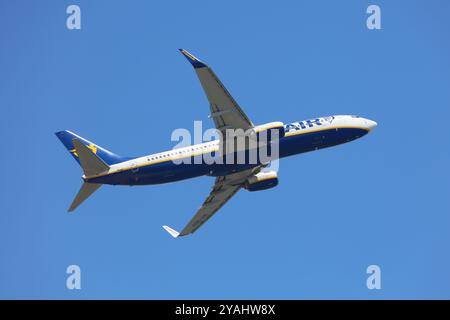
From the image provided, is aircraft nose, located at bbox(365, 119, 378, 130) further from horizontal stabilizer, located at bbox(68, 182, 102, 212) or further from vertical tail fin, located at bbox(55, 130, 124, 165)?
horizontal stabilizer, located at bbox(68, 182, 102, 212)

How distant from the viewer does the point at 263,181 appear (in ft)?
254

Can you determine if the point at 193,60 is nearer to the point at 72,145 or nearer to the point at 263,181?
the point at 72,145

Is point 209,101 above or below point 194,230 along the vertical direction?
above

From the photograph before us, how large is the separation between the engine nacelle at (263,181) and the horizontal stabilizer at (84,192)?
15.5 meters

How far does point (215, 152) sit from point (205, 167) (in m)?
1.60

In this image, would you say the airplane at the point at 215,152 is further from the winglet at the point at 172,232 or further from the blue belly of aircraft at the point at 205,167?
the winglet at the point at 172,232

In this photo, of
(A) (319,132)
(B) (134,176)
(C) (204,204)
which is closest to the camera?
(B) (134,176)

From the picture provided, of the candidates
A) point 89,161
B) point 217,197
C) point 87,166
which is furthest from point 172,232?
point 89,161

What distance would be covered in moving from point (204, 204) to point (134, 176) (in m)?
13.2

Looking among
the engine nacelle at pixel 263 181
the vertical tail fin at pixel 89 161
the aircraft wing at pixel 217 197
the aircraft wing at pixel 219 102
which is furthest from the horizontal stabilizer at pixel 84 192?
the engine nacelle at pixel 263 181

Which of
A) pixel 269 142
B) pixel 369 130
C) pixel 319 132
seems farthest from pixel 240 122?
pixel 369 130

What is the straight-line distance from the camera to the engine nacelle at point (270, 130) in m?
71.8

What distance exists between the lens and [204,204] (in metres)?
81.6

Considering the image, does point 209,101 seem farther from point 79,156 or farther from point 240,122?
point 79,156
